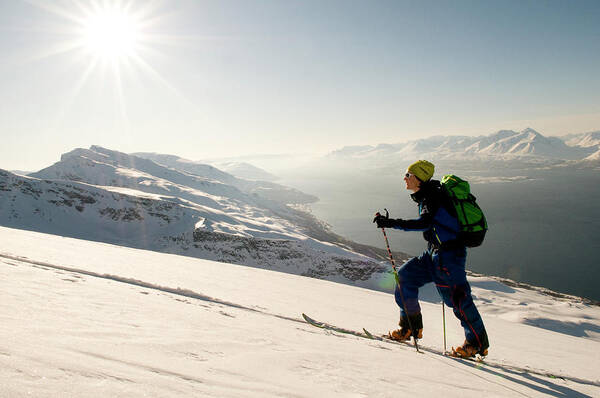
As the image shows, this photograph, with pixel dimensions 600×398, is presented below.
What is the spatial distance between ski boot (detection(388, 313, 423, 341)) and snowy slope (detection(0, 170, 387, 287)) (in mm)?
32861

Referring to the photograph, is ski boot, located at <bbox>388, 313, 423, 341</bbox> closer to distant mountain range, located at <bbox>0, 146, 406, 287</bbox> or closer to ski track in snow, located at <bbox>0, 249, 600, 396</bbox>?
ski track in snow, located at <bbox>0, 249, 600, 396</bbox>

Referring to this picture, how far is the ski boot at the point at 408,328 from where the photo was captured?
5.59m

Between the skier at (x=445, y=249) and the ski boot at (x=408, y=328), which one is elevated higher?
the skier at (x=445, y=249)

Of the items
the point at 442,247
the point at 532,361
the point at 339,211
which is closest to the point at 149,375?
the point at 442,247

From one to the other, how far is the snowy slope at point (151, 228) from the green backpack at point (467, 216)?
34.3 m

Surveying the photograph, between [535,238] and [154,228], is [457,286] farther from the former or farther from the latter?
[535,238]

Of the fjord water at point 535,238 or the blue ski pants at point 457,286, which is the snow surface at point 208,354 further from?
the fjord water at point 535,238

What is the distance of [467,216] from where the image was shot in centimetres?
479

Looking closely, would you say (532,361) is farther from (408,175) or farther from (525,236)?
(525,236)

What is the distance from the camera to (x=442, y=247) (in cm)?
495

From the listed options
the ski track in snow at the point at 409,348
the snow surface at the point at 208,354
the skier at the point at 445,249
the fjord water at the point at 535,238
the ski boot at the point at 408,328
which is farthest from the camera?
the fjord water at the point at 535,238

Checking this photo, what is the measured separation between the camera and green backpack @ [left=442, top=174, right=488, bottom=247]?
4.74m

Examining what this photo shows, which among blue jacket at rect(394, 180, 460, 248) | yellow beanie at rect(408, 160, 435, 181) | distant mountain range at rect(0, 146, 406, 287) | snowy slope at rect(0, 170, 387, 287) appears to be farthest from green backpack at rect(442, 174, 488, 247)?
snowy slope at rect(0, 170, 387, 287)

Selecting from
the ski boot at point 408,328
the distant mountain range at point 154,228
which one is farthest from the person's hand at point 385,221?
the distant mountain range at point 154,228
